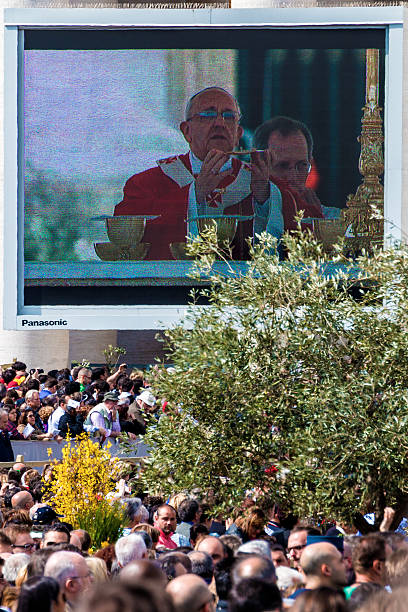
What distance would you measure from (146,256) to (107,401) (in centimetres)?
1112

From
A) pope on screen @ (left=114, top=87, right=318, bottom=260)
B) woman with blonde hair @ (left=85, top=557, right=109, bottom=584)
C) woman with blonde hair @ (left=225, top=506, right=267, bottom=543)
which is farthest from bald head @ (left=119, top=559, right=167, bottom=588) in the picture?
pope on screen @ (left=114, top=87, right=318, bottom=260)

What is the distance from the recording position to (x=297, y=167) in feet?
86.4

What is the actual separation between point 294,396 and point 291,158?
1573 centimetres

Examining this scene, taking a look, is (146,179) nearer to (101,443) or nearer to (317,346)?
(101,443)

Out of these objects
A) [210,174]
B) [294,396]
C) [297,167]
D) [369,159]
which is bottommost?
[294,396]

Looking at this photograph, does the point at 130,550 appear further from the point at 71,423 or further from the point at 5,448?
the point at 71,423

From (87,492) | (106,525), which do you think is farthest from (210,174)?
(106,525)

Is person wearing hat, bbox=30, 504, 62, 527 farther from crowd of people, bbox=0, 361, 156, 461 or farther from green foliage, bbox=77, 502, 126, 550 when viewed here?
crowd of people, bbox=0, 361, 156, 461

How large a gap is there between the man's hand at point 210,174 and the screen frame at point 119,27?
267 centimetres

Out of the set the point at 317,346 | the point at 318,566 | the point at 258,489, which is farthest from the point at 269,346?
the point at 318,566

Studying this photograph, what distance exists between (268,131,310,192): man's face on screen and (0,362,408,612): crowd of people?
1197 cm

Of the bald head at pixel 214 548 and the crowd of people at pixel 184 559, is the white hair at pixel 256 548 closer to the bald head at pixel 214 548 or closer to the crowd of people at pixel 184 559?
the crowd of people at pixel 184 559

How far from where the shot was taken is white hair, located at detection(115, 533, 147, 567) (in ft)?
24.9

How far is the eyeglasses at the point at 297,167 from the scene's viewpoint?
86.4ft
